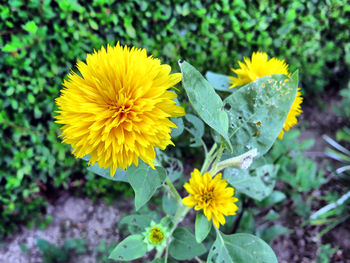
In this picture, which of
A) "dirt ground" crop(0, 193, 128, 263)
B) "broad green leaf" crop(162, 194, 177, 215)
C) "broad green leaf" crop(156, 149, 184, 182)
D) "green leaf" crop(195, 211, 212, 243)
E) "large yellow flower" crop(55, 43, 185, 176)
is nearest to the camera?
"large yellow flower" crop(55, 43, 185, 176)

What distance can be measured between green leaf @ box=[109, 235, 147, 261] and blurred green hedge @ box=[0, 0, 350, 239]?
76 centimetres

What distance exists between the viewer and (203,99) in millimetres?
611

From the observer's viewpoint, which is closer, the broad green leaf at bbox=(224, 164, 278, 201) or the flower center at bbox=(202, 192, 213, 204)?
the flower center at bbox=(202, 192, 213, 204)

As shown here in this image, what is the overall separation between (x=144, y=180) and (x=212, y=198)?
192 millimetres

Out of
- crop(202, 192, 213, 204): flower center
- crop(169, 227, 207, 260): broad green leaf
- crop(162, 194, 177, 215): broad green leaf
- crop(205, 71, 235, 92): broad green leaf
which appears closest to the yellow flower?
crop(202, 192, 213, 204): flower center

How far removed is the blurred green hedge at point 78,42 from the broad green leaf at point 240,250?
3.02 ft

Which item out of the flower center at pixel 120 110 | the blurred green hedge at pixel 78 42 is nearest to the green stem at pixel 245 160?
the flower center at pixel 120 110

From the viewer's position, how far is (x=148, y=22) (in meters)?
1.43

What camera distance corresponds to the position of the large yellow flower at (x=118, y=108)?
0.57 m

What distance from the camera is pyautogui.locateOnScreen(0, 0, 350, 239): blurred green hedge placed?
1.19 m

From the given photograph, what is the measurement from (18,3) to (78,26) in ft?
0.81

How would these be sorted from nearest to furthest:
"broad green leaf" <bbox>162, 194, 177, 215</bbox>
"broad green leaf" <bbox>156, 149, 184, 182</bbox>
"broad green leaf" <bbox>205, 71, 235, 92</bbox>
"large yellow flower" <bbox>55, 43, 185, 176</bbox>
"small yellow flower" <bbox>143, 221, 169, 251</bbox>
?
"large yellow flower" <bbox>55, 43, 185, 176</bbox> → "small yellow flower" <bbox>143, 221, 169, 251</bbox> → "broad green leaf" <bbox>205, 71, 235, 92</bbox> → "broad green leaf" <bbox>156, 149, 184, 182</bbox> → "broad green leaf" <bbox>162, 194, 177, 215</bbox>

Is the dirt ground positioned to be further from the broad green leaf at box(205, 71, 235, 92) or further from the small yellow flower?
the broad green leaf at box(205, 71, 235, 92)

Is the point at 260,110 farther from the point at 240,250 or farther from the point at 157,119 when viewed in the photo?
the point at 240,250
